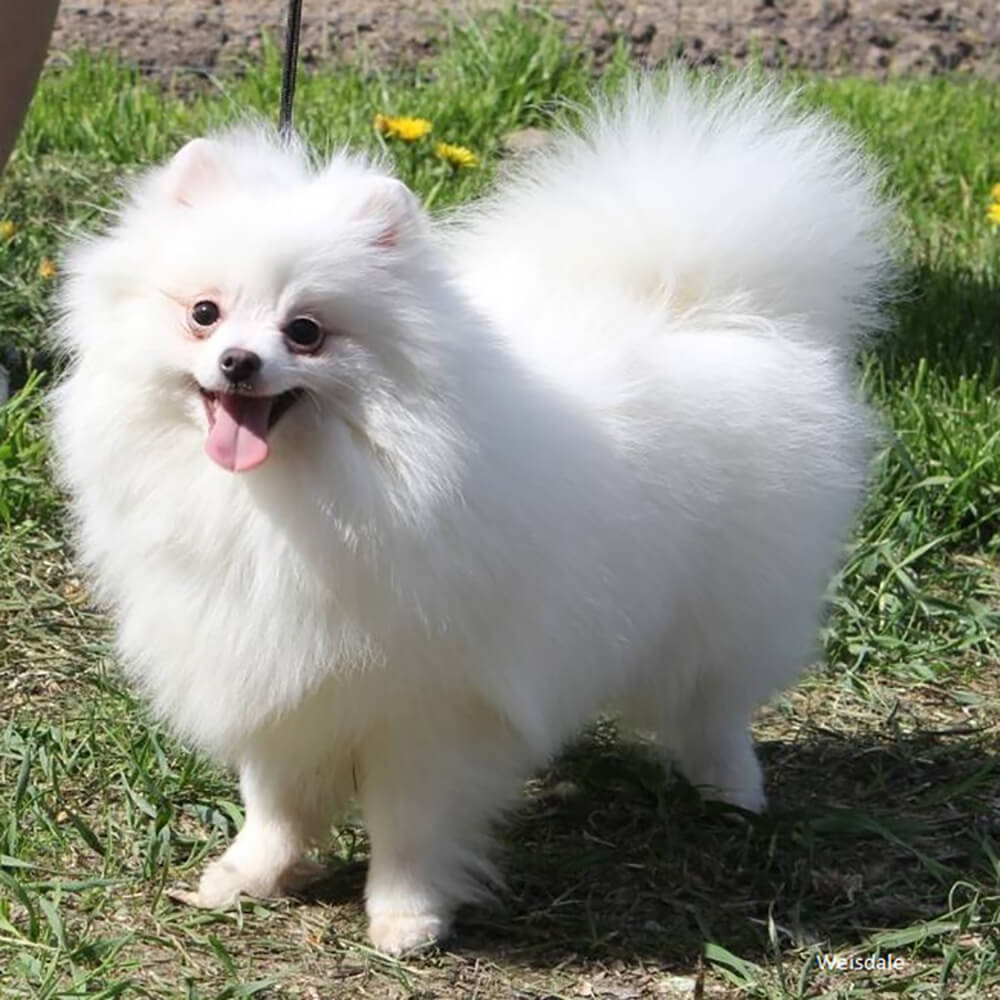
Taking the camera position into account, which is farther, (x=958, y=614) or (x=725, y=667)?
(x=958, y=614)

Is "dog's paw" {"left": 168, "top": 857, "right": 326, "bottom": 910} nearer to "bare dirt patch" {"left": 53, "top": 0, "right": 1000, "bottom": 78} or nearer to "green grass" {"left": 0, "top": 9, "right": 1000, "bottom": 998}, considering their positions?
"green grass" {"left": 0, "top": 9, "right": 1000, "bottom": 998}

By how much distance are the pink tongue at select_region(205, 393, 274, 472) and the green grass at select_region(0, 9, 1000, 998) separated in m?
0.85

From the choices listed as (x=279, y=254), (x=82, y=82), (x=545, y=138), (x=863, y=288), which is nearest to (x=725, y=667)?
(x=863, y=288)

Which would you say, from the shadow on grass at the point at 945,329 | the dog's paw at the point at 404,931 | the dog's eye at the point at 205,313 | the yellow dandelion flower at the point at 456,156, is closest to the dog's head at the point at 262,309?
the dog's eye at the point at 205,313

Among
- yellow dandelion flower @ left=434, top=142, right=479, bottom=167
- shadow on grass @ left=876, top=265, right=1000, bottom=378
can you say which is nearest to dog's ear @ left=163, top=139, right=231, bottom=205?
shadow on grass @ left=876, top=265, right=1000, bottom=378

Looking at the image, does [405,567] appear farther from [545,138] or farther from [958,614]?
[545,138]

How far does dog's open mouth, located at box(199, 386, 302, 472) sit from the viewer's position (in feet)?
8.84

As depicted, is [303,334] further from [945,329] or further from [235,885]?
[945,329]

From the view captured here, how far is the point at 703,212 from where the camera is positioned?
349cm

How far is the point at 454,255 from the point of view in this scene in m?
3.68

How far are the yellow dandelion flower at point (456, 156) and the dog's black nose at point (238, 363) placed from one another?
3406 mm

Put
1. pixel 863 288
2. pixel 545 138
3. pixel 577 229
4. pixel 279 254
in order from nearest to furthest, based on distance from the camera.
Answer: pixel 279 254
pixel 577 229
pixel 863 288
pixel 545 138

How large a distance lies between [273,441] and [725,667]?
1.19m

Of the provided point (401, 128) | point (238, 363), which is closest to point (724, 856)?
point (238, 363)
